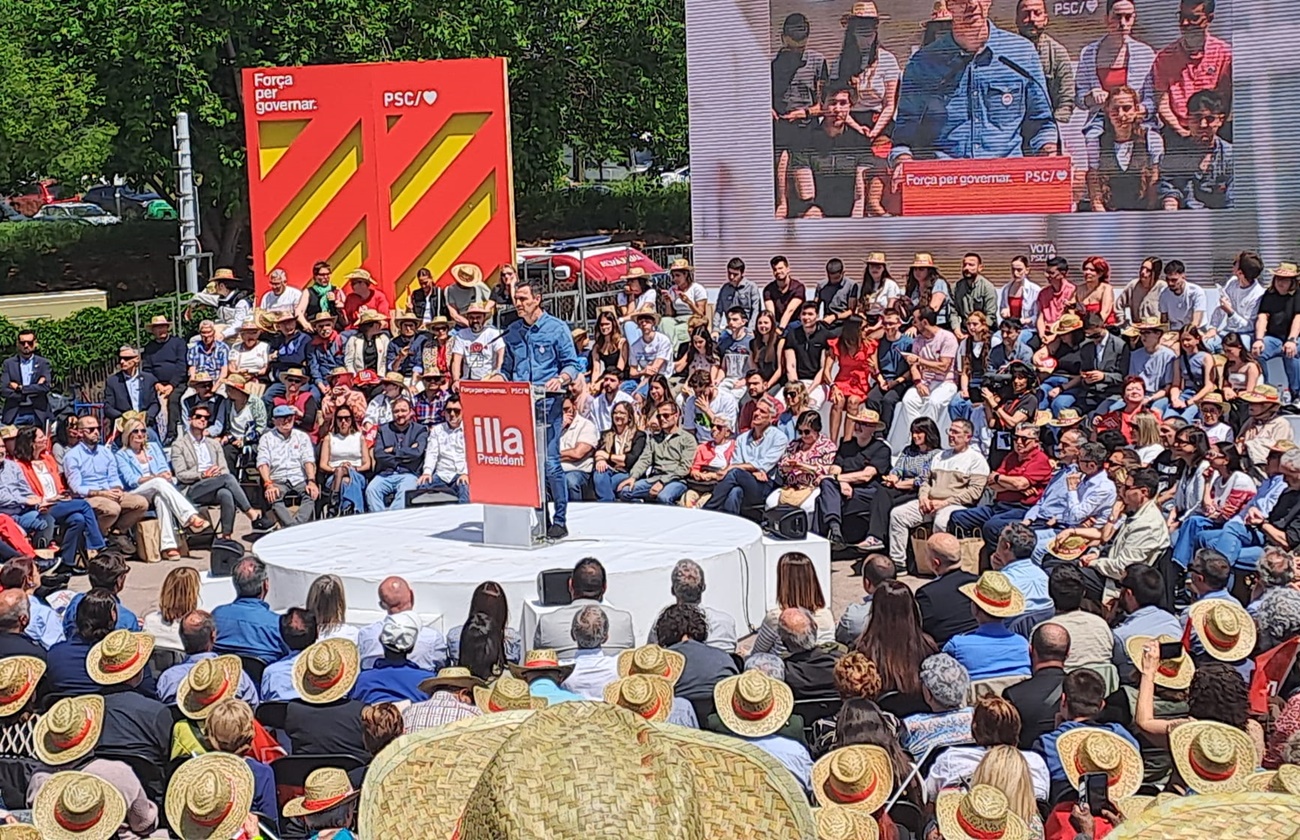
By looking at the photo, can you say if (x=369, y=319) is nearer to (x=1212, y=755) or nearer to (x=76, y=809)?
(x=76, y=809)

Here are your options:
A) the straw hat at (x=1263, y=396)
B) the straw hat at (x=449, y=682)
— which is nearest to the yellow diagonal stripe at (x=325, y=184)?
the straw hat at (x=1263, y=396)

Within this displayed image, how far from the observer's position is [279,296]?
51.1ft

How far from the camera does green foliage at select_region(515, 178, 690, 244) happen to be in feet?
121

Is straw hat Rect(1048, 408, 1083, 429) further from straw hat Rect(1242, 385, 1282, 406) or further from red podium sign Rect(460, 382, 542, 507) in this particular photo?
red podium sign Rect(460, 382, 542, 507)

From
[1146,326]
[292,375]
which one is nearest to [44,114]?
[292,375]

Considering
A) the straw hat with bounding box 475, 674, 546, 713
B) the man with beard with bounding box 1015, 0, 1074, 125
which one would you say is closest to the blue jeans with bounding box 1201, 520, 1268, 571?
the straw hat with bounding box 475, 674, 546, 713

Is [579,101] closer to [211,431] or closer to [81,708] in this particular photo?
[211,431]

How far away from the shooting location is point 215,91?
27.1m

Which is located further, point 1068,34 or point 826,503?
point 1068,34

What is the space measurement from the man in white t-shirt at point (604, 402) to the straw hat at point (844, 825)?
7916mm

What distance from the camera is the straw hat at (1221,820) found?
2.61 m

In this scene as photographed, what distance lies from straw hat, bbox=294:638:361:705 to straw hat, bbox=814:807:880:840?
224cm

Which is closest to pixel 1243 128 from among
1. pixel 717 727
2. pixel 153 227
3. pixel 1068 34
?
pixel 1068 34

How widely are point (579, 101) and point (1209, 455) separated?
70.8 feet
